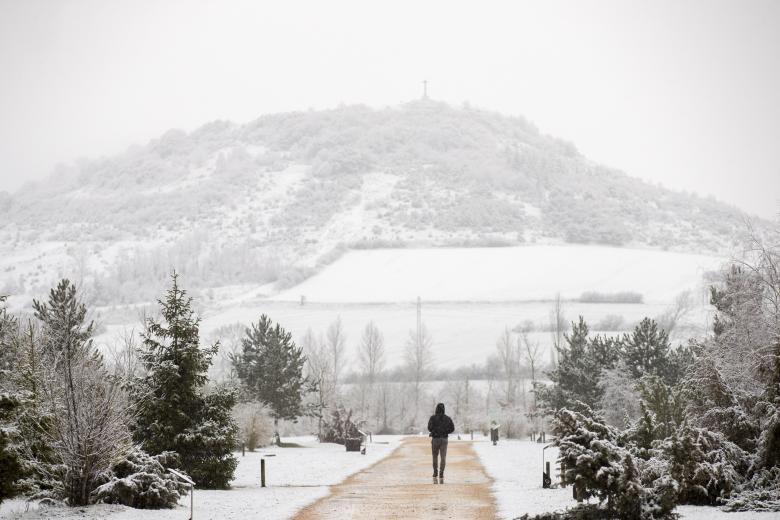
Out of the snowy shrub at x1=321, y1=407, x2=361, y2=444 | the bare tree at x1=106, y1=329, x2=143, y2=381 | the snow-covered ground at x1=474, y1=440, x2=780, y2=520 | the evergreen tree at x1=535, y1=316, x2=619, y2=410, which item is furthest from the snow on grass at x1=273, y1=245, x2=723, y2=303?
the snow-covered ground at x1=474, y1=440, x2=780, y2=520

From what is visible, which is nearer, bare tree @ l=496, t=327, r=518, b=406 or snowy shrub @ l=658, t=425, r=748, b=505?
snowy shrub @ l=658, t=425, r=748, b=505

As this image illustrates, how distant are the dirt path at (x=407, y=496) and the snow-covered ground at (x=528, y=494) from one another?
0.43 m

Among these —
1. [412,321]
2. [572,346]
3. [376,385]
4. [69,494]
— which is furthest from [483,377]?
[69,494]

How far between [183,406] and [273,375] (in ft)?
107

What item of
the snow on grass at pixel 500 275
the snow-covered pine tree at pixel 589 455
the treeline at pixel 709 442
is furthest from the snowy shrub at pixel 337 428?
the snow on grass at pixel 500 275

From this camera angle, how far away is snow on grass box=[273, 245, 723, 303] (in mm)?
141625

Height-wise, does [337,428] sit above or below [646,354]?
below

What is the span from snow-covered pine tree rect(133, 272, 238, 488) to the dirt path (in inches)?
146

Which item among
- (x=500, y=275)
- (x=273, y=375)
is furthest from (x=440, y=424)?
(x=500, y=275)

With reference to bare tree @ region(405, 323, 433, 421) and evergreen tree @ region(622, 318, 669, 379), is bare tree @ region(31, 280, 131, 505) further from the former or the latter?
bare tree @ region(405, 323, 433, 421)

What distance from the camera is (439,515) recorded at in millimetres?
18125

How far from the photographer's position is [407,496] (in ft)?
71.1

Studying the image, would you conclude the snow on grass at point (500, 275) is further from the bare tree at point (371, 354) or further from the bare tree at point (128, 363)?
the bare tree at point (128, 363)

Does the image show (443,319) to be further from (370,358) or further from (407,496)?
(407,496)
